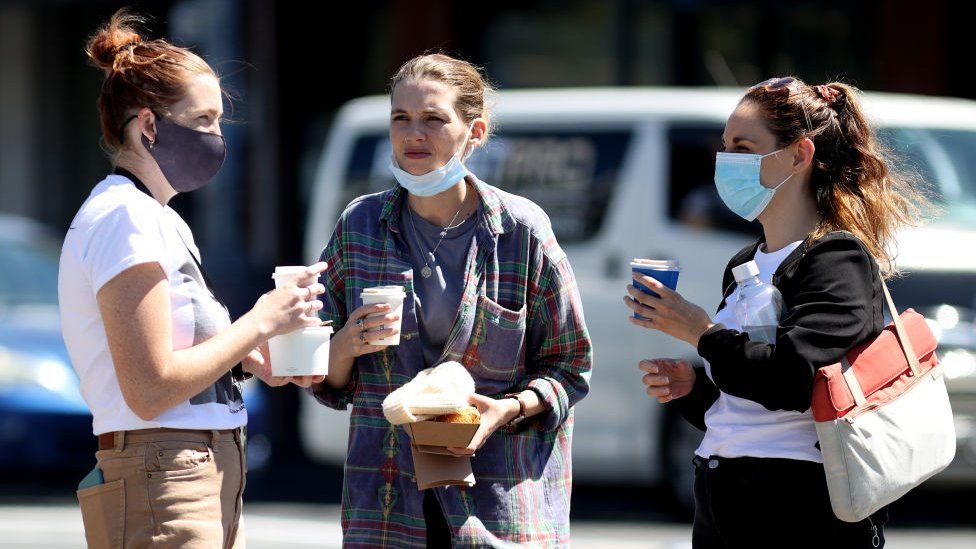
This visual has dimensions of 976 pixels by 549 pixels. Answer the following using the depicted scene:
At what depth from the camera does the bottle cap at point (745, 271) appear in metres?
3.00

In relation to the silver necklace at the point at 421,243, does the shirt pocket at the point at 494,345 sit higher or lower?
lower

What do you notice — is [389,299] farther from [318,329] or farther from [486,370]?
[486,370]

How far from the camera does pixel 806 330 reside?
2.87 m

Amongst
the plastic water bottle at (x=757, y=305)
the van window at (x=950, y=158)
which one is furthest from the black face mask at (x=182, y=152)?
the van window at (x=950, y=158)

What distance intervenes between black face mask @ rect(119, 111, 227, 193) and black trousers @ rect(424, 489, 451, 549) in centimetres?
94

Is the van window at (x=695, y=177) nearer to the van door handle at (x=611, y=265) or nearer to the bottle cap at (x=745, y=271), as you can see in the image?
the van door handle at (x=611, y=265)

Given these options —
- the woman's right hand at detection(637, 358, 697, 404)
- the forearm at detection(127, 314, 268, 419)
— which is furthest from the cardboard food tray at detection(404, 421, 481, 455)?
the woman's right hand at detection(637, 358, 697, 404)

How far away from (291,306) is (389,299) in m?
0.23

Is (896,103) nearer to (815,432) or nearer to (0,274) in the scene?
(815,432)

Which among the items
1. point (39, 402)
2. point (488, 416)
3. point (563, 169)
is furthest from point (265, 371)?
point (39, 402)

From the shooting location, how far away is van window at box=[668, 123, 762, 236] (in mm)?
7891

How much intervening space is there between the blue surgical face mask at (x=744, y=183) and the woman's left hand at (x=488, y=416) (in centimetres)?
73

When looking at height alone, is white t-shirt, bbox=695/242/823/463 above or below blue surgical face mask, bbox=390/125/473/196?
below

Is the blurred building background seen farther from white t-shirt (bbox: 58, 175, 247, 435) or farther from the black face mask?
white t-shirt (bbox: 58, 175, 247, 435)
